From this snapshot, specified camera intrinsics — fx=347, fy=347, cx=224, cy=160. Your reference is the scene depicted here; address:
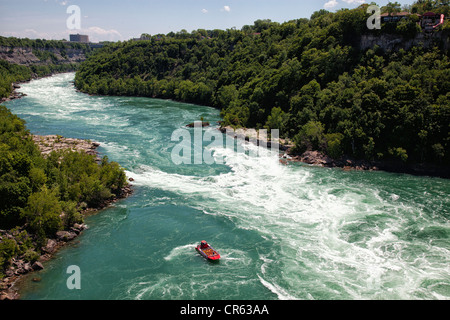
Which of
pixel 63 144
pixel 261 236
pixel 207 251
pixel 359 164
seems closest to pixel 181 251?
pixel 207 251

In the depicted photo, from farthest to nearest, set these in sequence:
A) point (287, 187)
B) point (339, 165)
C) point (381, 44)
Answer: point (381, 44), point (339, 165), point (287, 187)

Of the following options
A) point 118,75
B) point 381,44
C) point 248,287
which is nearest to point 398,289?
point 248,287

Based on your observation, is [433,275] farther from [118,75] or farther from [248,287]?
[118,75]

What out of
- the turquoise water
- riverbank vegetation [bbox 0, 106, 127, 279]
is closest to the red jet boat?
the turquoise water

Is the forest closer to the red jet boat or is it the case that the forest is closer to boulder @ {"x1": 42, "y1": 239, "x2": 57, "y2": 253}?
the red jet boat

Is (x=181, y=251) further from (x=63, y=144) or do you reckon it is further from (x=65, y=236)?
(x=63, y=144)

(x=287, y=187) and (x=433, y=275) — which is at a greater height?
(x=287, y=187)
